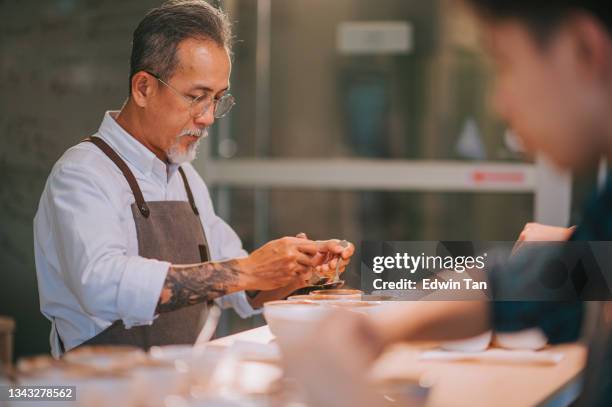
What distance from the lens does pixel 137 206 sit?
1905mm

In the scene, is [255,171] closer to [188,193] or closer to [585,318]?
[188,193]

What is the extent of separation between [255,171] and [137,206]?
1.92 m

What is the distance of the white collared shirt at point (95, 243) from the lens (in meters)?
1.68

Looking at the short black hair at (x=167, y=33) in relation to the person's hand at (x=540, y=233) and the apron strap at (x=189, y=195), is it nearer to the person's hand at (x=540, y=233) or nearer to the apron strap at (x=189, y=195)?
the apron strap at (x=189, y=195)

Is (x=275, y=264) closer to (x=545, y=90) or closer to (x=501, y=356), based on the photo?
(x=501, y=356)

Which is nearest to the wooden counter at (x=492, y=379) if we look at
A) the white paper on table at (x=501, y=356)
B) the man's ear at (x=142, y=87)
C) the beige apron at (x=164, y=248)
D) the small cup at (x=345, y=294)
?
the white paper on table at (x=501, y=356)

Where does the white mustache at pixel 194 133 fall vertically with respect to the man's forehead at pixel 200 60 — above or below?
below

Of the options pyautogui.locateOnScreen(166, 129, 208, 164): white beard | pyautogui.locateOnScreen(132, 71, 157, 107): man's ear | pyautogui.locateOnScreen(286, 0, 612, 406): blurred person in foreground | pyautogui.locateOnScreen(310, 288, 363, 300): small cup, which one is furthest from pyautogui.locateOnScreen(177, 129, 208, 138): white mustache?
pyautogui.locateOnScreen(286, 0, 612, 406): blurred person in foreground

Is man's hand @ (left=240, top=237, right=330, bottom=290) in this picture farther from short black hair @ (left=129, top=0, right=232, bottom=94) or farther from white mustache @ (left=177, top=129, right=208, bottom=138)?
short black hair @ (left=129, top=0, right=232, bottom=94)

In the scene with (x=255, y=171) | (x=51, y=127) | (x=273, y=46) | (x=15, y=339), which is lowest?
(x=15, y=339)

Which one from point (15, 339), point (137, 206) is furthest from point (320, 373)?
point (15, 339)

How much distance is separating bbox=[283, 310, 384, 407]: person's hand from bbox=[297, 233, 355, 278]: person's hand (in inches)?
46.6

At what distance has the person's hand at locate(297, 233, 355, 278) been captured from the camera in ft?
6.22

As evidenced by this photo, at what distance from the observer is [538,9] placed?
831 mm
